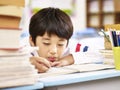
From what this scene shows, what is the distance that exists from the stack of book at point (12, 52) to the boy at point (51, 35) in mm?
290

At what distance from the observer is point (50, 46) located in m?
1.06

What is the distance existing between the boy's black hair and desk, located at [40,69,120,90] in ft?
0.81

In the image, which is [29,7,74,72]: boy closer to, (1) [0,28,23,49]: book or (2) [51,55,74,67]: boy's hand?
(2) [51,55,74,67]: boy's hand

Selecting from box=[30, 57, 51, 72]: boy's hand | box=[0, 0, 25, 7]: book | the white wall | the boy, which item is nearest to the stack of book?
box=[0, 0, 25, 7]: book

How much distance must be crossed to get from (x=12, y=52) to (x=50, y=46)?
1.13ft

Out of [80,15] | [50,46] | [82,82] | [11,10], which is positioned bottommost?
[82,82]

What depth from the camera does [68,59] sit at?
1133mm

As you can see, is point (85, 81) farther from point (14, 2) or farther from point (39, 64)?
point (14, 2)

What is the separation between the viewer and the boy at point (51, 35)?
105 centimetres

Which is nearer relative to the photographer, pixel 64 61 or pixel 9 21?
pixel 9 21

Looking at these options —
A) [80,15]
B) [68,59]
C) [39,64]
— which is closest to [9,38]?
[39,64]

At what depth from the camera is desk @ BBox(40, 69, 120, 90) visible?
2.58 ft

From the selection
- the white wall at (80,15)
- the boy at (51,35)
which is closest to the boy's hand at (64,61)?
the boy at (51,35)

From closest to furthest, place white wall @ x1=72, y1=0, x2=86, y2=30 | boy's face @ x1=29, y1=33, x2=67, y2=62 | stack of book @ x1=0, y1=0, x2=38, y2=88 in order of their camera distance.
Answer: stack of book @ x1=0, y1=0, x2=38, y2=88 → boy's face @ x1=29, y1=33, x2=67, y2=62 → white wall @ x1=72, y1=0, x2=86, y2=30
